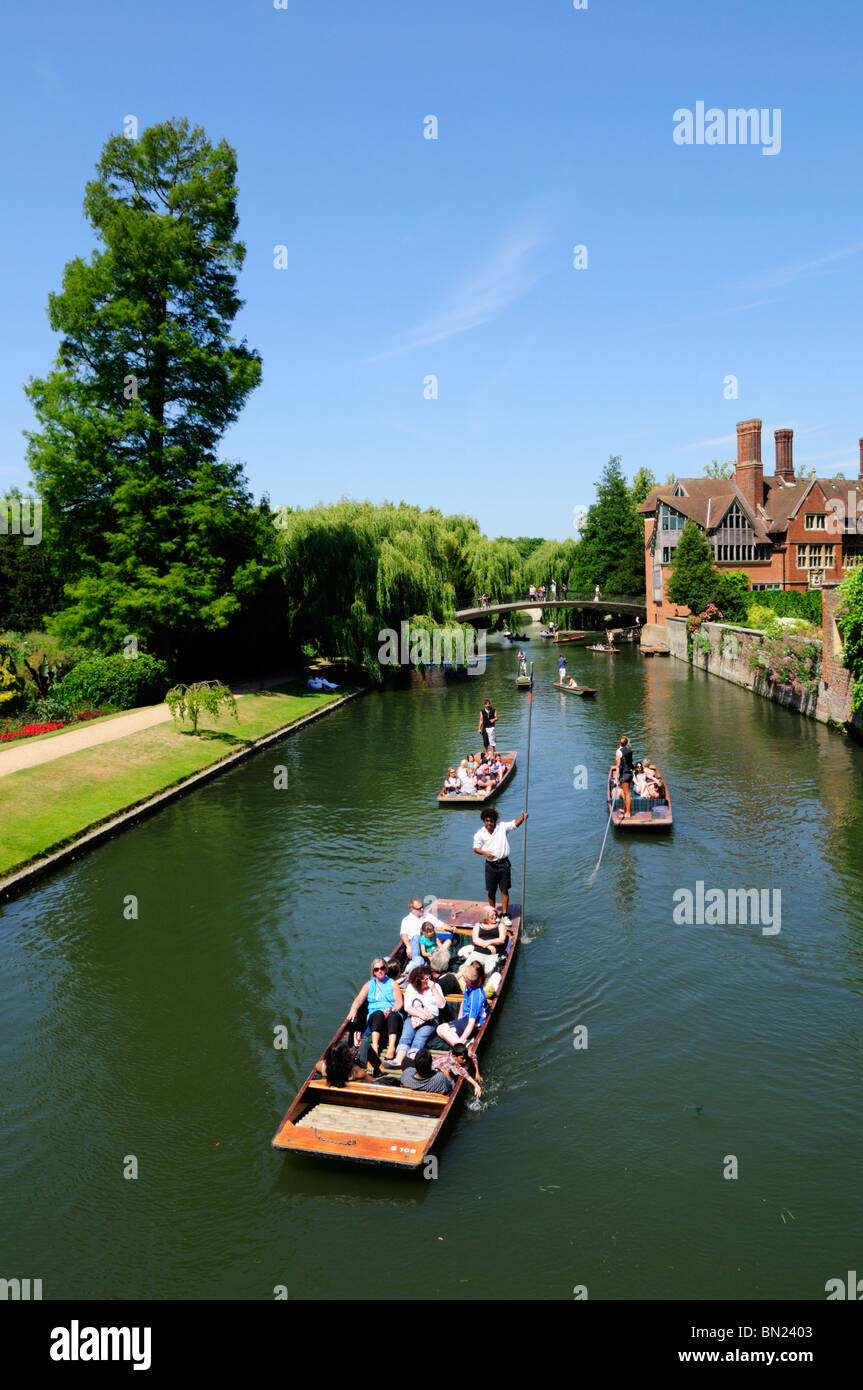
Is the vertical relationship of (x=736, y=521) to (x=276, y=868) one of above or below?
above

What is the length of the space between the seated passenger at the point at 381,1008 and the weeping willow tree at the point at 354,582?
110 feet

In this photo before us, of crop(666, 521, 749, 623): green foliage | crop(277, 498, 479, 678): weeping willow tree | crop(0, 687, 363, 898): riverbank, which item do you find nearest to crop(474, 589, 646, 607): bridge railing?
crop(666, 521, 749, 623): green foliage

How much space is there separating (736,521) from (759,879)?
55.6m

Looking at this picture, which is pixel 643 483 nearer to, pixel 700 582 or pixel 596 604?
pixel 596 604

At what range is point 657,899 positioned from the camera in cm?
1702

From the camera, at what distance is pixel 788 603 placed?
55500mm

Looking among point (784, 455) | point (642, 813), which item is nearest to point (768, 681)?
Answer: point (642, 813)

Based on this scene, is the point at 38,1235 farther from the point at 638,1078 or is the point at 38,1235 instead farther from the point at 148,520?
the point at 148,520

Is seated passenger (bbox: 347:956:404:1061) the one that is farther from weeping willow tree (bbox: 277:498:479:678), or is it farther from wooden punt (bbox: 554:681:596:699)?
weeping willow tree (bbox: 277:498:479:678)

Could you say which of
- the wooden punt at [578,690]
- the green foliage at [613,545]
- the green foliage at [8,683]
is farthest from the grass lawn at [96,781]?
the green foliage at [613,545]

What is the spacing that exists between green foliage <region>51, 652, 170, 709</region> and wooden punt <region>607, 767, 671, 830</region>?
779 inches

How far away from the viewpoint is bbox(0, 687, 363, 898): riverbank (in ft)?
65.4
